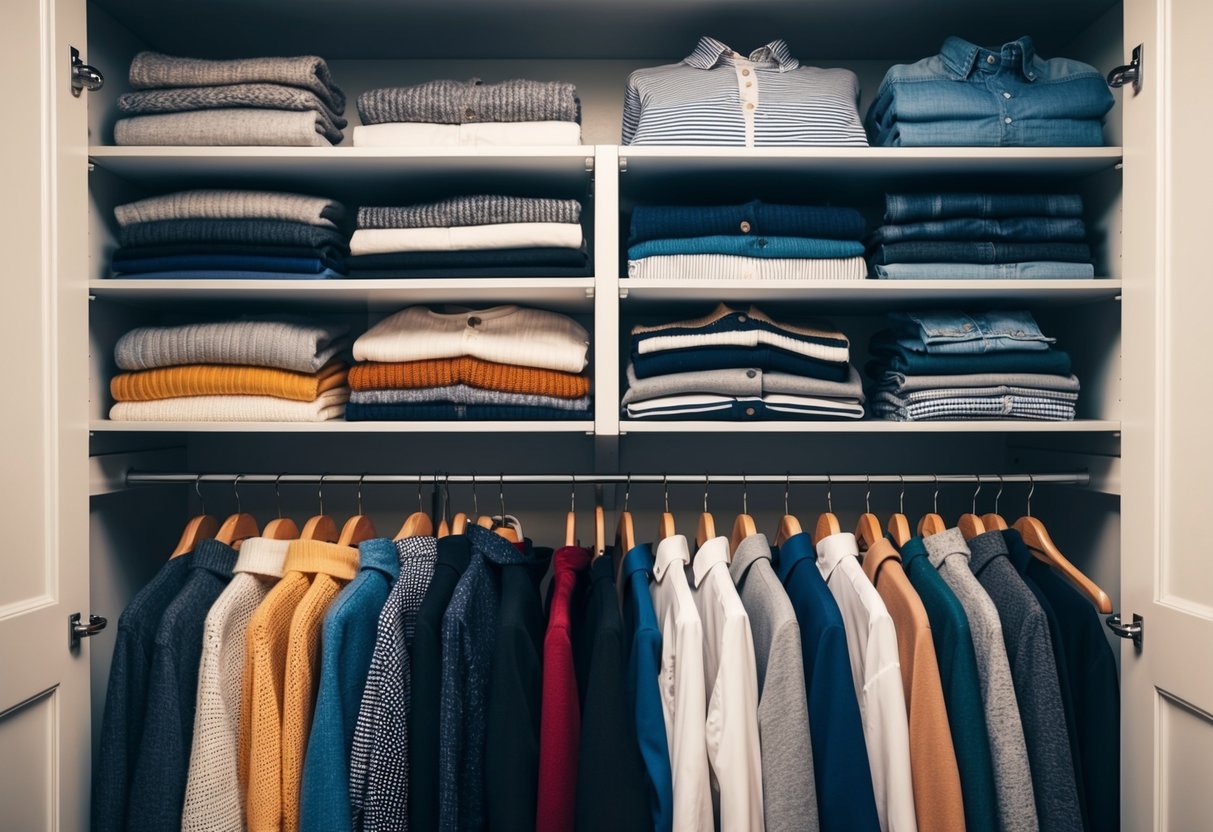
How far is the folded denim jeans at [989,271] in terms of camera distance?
1.70 metres

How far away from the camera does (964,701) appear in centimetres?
143

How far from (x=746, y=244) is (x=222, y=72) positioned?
1.10 m

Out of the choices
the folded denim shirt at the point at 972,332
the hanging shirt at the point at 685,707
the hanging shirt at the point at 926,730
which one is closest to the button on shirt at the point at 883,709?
the hanging shirt at the point at 926,730

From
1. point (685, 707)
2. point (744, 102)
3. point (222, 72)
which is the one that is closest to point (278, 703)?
point (685, 707)

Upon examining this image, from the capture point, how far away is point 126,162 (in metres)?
1.65

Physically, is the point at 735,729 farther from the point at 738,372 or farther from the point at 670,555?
the point at 738,372

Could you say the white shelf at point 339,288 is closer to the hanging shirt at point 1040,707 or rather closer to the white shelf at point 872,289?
the white shelf at point 872,289

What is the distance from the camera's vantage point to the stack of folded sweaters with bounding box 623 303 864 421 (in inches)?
67.5

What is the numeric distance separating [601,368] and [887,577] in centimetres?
65

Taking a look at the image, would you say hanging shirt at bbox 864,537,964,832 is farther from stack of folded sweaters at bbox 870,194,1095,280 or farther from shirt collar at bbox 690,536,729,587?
stack of folded sweaters at bbox 870,194,1095,280
